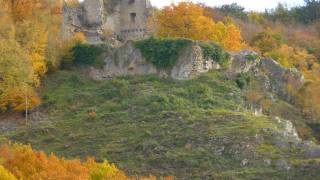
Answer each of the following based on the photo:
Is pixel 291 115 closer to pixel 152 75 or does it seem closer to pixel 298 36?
pixel 152 75

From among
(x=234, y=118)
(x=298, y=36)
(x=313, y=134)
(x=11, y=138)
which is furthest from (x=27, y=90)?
(x=298, y=36)

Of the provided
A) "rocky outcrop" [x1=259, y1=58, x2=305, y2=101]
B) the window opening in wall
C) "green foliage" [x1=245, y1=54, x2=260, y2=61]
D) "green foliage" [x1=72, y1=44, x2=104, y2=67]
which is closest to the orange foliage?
"green foliage" [x1=72, y1=44, x2=104, y2=67]

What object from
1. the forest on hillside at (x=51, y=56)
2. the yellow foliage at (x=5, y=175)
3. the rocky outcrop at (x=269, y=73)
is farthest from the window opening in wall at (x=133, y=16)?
the yellow foliage at (x=5, y=175)

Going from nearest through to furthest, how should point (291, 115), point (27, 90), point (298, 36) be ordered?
1. point (27, 90)
2. point (291, 115)
3. point (298, 36)

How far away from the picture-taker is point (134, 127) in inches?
2036

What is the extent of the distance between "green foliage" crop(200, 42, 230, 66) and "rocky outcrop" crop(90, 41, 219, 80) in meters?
0.25

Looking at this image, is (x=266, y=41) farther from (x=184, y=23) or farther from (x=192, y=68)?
(x=192, y=68)

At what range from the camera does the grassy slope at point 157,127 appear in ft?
157

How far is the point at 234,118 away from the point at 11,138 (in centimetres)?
960

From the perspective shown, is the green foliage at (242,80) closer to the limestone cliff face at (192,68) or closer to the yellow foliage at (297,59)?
the limestone cliff face at (192,68)

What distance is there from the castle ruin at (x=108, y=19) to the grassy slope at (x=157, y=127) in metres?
4.75

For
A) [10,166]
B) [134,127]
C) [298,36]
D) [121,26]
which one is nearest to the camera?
[10,166]

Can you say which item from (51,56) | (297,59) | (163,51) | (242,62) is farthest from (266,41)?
(51,56)

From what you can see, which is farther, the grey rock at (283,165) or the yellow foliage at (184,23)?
the yellow foliage at (184,23)
